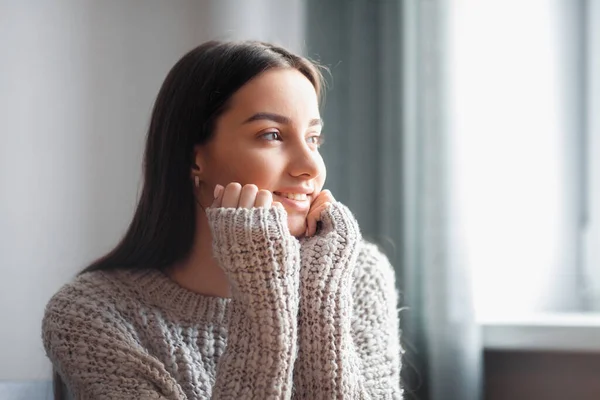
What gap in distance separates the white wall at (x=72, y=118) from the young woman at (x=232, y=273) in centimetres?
43

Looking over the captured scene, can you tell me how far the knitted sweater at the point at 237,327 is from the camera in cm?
105

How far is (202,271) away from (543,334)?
2.80 ft

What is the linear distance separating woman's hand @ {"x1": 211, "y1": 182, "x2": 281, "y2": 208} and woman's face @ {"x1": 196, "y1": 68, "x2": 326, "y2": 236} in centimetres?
4

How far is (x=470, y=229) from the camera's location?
64.5 inches

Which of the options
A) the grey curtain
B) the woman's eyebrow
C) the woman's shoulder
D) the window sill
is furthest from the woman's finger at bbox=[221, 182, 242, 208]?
the window sill

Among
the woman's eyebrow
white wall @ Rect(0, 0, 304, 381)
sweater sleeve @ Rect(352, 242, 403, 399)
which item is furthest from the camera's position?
white wall @ Rect(0, 0, 304, 381)

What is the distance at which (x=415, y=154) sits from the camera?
166 centimetres

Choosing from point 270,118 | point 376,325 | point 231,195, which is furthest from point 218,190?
point 376,325

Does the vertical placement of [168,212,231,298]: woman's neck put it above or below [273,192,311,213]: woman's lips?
below

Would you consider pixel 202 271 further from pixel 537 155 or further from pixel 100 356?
pixel 537 155

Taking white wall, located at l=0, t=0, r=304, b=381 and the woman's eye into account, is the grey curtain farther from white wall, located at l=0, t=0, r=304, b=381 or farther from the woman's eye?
the woman's eye

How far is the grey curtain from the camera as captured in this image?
1609 millimetres

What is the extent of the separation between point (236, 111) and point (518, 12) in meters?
0.94

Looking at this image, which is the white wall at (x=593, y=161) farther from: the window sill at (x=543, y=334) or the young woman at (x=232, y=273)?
the young woman at (x=232, y=273)
